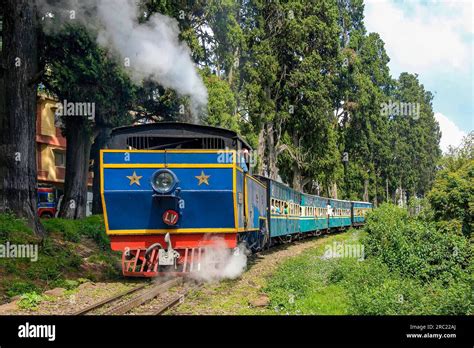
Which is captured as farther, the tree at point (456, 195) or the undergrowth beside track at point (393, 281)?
the tree at point (456, 195)

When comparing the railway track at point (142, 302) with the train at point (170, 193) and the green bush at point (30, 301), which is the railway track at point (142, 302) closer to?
the train at point (170, 193)

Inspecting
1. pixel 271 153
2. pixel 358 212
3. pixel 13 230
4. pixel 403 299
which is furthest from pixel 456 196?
pixel 358 212

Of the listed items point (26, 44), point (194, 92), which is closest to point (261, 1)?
point (194, 92)

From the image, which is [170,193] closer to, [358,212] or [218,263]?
[218,263]

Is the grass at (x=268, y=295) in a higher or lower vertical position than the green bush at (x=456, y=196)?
lower

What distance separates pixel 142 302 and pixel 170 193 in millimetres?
2411

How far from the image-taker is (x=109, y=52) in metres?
17.6

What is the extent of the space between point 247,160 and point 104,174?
383 centimetres

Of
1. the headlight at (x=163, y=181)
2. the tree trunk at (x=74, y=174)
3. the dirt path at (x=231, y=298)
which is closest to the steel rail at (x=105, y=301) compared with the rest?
the dirt path at (x=231, y=298)

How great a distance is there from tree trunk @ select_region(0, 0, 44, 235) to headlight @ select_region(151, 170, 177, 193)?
536 cm

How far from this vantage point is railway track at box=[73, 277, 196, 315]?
7.46 meters

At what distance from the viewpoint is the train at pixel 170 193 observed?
10.0 meters

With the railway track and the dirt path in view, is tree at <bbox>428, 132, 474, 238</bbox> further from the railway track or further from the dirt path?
the railway track

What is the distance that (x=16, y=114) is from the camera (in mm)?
13312
